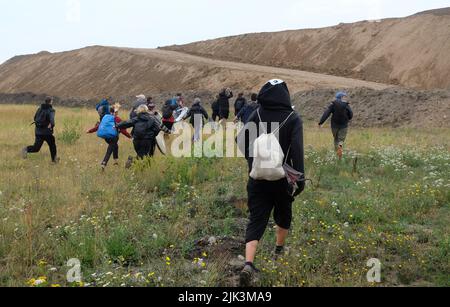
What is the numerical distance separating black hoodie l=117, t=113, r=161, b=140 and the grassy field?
2.09ft

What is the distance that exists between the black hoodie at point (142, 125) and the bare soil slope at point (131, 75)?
905 inches

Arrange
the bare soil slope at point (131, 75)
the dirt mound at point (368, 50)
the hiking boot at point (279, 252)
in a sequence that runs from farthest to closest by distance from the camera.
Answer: the bare soil slope at point (131, 75) < the dirt mound at point (368, 50) < the hiking boot at point (279, 252)

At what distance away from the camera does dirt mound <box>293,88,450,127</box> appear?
21344 millimetres

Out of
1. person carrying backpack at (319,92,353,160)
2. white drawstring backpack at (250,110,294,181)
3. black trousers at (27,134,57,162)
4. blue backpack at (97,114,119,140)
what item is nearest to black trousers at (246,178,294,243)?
white drawstring backpack at (250,110,294,181)

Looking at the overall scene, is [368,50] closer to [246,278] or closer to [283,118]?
[283,118]

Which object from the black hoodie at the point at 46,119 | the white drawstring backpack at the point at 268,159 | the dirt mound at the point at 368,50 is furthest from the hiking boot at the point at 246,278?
the dirt mound at the point at 368,50

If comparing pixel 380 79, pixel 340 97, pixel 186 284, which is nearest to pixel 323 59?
pixel 380 79

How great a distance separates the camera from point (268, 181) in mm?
5059

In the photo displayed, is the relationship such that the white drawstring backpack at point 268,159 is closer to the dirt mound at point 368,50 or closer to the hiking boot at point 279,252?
the hiking boot at point 279,252

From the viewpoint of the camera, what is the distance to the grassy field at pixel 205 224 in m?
5.07

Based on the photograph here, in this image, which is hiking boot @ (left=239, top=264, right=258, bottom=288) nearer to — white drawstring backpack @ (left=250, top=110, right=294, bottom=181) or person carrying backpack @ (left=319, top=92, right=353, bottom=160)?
white drawstring backpack @ (left=250, top=110, right=294, bottom=181)

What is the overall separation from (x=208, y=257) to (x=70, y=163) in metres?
7.35

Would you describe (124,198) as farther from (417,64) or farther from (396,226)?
(417,64)

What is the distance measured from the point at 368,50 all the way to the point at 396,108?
68.5 feet
